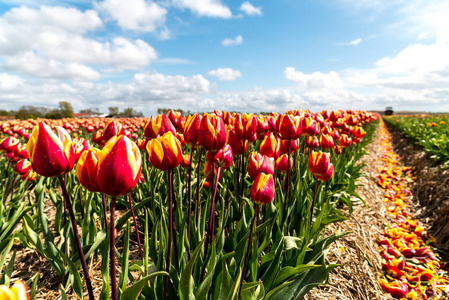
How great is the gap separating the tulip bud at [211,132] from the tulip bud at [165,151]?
255 millimetres

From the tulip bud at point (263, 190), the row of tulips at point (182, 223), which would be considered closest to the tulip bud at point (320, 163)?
the row of tulips at point (182, 223)

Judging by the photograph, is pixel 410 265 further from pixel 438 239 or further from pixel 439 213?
pixel 439 213

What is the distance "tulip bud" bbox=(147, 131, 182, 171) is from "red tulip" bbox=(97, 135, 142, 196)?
39 centimetres

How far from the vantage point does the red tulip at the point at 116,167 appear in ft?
3.02

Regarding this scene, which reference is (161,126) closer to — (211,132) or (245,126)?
(211,132)

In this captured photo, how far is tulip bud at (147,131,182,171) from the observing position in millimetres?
1353

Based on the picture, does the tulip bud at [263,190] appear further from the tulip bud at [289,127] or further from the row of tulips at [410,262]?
the row of tulips at [410,262]

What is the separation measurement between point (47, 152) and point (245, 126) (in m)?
1.39

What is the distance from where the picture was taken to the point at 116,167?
0.93m

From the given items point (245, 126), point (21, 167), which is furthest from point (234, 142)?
point (21, 167)

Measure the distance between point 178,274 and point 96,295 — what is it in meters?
1.01

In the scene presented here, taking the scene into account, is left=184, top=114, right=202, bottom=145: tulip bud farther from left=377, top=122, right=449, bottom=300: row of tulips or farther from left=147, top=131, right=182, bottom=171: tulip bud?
left=377, top=122, right=449, bottom=300: row of tulips

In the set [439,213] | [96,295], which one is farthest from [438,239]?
[96,295]

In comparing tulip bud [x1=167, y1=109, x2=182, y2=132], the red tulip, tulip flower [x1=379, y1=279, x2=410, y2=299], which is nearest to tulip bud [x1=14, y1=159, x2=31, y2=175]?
tulip bud [x1=167, y1=109, x2=182, y2=132]
